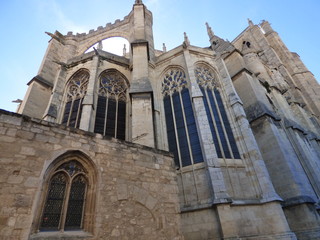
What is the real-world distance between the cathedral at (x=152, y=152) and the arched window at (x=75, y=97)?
67mm

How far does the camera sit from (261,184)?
7.74 metres

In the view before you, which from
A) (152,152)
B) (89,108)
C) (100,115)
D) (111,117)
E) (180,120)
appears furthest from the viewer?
(111,117)

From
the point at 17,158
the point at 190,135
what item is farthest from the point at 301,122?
the point at 17,158

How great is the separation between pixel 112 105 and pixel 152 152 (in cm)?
667

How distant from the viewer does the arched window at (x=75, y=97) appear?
33.6 feet

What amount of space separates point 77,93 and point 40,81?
120 inches

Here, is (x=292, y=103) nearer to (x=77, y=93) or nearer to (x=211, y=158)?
(x=211, y=158)

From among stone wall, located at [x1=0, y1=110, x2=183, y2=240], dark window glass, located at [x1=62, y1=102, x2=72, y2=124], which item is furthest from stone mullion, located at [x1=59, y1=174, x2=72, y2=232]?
dark window glass, located at [x1=62, y1=102, x2=72, y2=124]

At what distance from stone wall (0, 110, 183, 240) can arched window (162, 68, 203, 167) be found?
3.66 m

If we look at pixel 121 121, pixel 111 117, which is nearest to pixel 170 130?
pixel 121 121

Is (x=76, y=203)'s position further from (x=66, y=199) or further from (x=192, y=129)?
(x=192, y=129)

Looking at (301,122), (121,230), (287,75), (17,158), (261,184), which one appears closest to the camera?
(17,158)

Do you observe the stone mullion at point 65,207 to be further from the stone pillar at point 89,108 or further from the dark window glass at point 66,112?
the dark window glass at point 66,112

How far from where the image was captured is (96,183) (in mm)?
3996
